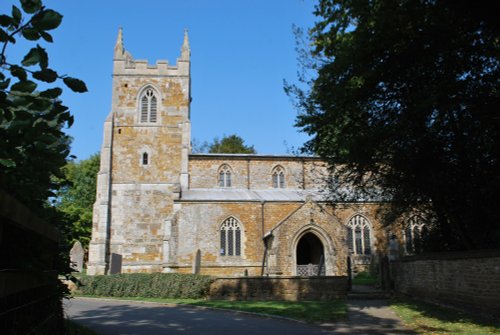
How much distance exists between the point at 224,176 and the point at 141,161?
617 cm

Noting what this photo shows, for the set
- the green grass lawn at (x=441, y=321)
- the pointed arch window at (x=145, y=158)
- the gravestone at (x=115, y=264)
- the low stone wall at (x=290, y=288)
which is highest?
the pointed arch window at (x=145, y=158)

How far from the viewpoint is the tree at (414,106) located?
1049 centimetres

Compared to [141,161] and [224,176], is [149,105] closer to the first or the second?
[141,161]

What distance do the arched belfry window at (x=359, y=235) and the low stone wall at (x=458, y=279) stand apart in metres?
11.3

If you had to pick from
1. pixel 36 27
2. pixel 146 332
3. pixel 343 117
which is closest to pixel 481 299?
pixel 343 117

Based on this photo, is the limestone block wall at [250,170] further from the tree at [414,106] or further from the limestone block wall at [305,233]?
the tree at [414,106]

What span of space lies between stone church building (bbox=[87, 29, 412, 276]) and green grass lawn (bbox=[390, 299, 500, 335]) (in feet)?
35.3

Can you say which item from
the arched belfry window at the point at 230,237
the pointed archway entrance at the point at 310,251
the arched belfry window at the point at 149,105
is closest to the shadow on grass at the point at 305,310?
the pointed archway entrance at the point at 310,251

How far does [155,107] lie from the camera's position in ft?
108

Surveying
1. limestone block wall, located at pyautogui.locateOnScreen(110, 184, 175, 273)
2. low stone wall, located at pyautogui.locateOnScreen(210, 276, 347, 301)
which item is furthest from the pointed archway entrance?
limestone block wall, located at pyautogui.locateOnScreen(110, 184, 175, 273)

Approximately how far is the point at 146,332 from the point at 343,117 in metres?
8.87


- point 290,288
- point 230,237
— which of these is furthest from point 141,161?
point 290,288

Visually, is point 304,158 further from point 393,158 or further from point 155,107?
point 393,158

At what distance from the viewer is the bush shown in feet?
61.8
